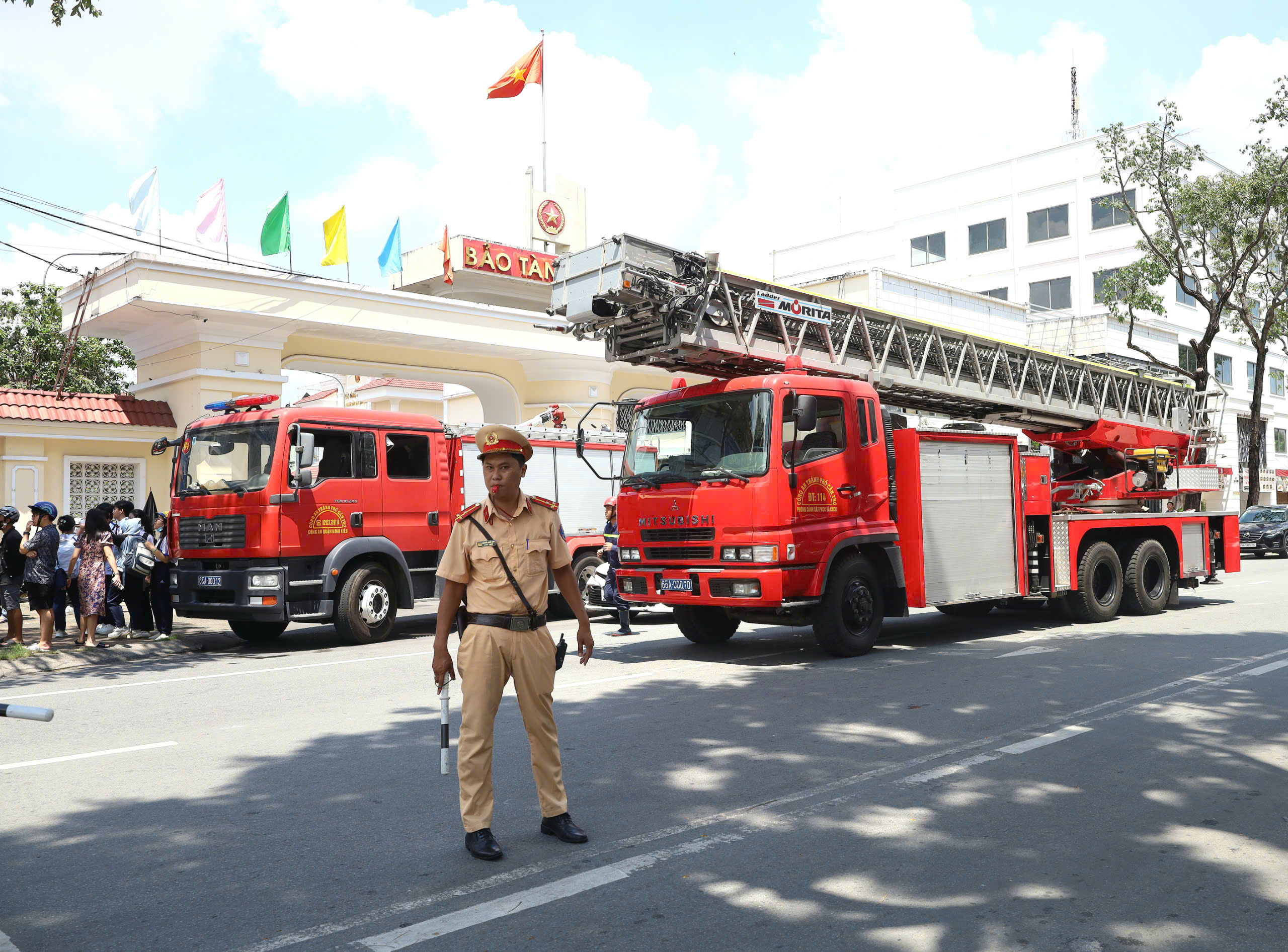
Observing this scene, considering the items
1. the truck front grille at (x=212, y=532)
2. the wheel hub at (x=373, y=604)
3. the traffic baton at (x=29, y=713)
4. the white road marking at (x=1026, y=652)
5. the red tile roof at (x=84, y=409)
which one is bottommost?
the white road marking at (x=1026, y=652)

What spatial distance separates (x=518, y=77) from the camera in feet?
80.5

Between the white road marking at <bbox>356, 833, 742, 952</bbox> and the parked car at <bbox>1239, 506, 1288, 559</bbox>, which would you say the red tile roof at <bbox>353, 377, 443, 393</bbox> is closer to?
the parked car at <bbox>1239, 506, 1288, 559</bbox>

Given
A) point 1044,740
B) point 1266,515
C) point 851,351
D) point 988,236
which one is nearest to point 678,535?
point 851,351

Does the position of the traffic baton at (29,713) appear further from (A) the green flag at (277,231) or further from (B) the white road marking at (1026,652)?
(A) the green flag at (277,231)

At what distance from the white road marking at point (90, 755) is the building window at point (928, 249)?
4729 cm

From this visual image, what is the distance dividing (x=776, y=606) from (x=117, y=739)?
5.32 m

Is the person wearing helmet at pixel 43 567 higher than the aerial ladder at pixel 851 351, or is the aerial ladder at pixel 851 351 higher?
the aerial ladder at pixel 851 351

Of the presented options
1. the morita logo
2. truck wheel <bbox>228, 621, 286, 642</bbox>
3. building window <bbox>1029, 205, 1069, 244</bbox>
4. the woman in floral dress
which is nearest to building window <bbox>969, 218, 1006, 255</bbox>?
building window <bbox>1029, 205, 1069, 244</bbox>

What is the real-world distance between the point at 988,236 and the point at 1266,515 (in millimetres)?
22465

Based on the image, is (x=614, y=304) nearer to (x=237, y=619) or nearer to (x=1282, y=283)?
(x=237, y=619)

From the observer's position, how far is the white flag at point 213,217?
2005 centimetres

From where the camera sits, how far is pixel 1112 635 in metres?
11.8

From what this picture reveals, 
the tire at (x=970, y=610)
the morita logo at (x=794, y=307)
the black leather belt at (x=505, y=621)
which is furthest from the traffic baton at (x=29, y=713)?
the tire at (x=970, y=610)

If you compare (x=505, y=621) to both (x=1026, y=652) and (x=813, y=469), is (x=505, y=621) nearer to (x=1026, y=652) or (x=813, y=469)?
(x=813, y=469)
